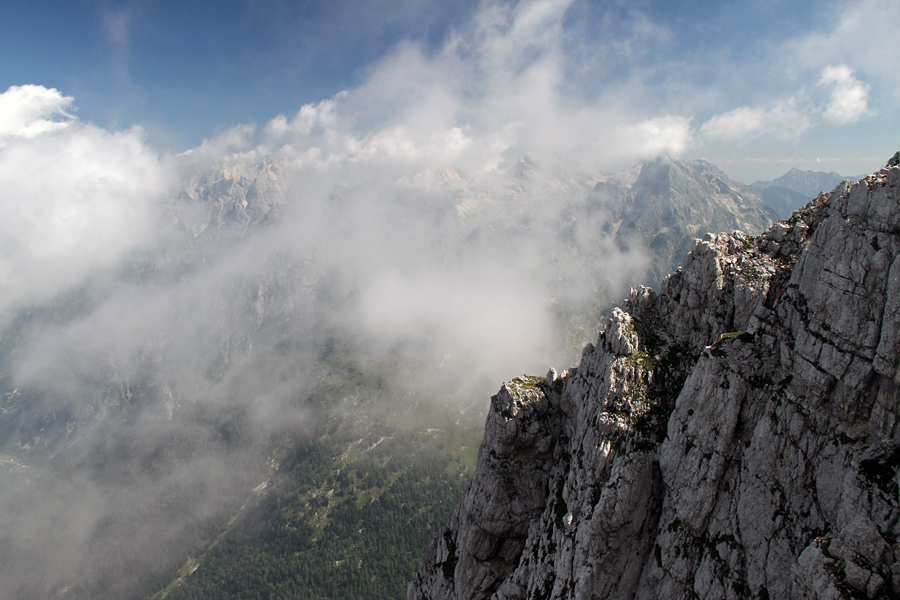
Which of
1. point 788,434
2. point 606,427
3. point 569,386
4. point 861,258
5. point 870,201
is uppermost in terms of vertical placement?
point 870,201

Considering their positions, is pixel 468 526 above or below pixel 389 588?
above

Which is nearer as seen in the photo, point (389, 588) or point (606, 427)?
point (606, 427)

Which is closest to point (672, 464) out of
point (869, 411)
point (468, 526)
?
point (869, 411)

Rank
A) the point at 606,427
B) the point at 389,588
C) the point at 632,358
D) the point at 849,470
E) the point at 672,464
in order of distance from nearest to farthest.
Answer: the point at 849,470, the point at 672,464, the point at 606,427, the point at 632,358, the point at 389,588

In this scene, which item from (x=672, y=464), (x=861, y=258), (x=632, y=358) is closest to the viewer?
(x=861, y=258)

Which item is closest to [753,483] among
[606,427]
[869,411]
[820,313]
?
[869,411]

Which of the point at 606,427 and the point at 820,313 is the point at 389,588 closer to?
the point at 606,427
